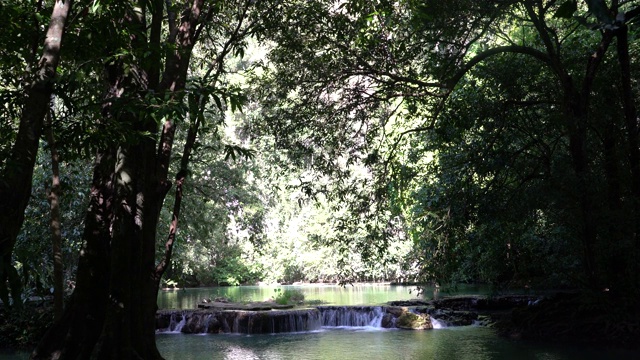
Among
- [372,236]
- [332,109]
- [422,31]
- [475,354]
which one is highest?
[422,31]

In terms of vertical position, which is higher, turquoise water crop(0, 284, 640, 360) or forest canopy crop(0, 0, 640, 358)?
forest canopy crop(0, 0, 640, 358)

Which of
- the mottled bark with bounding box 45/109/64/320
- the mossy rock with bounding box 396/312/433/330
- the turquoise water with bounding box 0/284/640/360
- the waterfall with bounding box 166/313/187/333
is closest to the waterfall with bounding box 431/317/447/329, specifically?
the mossy rock with bounding box 396/312/433/330

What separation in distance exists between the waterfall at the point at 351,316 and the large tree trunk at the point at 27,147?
14406 millimetres

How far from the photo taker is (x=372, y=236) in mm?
11141

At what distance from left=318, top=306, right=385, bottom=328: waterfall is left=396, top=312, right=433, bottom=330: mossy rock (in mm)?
833

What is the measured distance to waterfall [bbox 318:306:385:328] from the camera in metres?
16.6

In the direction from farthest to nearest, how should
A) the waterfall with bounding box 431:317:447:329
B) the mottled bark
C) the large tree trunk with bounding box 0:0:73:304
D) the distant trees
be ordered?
1. the waterfall with bounding box 431:317:447:329
2. the distant trees
3. the mottled bark
4. the large tree trunk with bounding box 0:0:73:304

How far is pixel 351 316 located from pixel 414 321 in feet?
6.74

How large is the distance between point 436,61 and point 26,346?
37.0ft

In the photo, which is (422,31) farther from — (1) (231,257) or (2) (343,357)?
(1) (231,257)

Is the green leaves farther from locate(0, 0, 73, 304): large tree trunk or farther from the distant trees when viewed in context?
the distant trees

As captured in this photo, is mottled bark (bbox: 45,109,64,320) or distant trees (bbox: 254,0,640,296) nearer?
mottled bark (bbox: 45,109,64,320)

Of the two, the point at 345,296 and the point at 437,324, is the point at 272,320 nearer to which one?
the point at 437,324

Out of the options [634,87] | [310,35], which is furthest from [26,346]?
[634,87]
